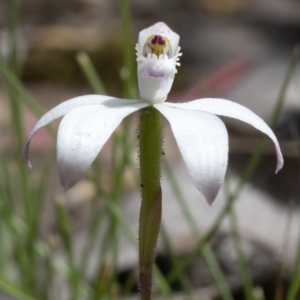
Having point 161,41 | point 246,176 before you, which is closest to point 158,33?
point 161,41

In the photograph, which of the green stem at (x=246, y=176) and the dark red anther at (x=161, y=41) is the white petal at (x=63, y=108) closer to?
the dark red anther at (x=161, y=41)

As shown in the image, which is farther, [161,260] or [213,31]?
[213,31]

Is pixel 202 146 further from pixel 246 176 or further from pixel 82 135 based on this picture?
pixel 246 176

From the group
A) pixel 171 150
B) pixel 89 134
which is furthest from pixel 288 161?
pixel 89 134

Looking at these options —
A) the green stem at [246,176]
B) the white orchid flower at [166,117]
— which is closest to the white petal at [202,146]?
the white orchid flower at [166,117]

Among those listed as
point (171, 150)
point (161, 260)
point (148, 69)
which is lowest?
point (171, 150)

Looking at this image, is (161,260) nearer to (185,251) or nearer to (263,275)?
(185,251)
